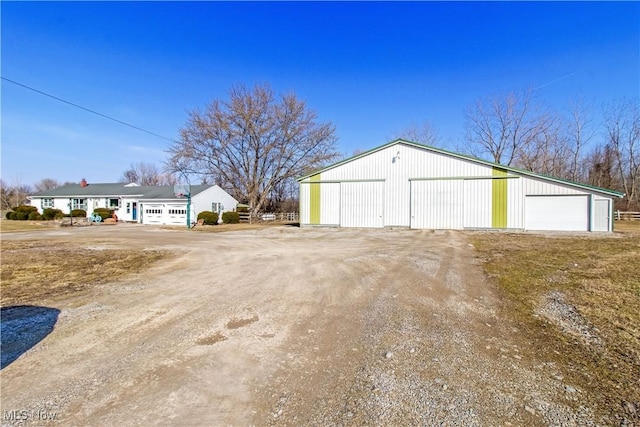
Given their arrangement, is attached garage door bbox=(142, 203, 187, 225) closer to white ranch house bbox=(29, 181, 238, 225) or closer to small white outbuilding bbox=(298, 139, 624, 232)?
white ranch house bbox=(29, 181, 238, 225)

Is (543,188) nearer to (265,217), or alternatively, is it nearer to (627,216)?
(627,216)

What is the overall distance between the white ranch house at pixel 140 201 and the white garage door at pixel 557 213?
2627 cm

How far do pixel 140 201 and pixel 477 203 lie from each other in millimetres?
29178

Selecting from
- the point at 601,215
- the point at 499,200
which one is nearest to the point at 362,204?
the point at 499,200

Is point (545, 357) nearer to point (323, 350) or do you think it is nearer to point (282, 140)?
point (323, 350)

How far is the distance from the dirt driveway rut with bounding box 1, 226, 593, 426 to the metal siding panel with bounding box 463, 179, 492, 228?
15.2 meters

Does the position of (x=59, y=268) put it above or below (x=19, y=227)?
below

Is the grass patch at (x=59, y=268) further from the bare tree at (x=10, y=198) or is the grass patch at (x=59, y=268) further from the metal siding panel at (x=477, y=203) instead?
the bare tree at (x=10, y=198)

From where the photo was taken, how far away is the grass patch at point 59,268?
5711 mm

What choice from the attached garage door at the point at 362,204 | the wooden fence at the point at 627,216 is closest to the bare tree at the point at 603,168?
the wooden fence at the point at 627,216

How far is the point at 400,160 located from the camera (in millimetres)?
20812

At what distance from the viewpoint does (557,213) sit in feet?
61.5

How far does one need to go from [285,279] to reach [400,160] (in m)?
16.3

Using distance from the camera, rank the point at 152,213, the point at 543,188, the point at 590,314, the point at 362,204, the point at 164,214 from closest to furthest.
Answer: the point at 590,314
the point at 543,188
the point at 362,204
the point at 164,214
the point at 152,213
